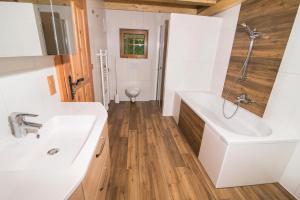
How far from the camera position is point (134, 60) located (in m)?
4.00

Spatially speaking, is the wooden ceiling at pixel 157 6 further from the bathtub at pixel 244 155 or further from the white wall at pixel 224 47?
the bathtub at pixel 244 155

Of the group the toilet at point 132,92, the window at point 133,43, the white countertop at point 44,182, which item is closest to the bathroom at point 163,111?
the white countertop at point 44,182

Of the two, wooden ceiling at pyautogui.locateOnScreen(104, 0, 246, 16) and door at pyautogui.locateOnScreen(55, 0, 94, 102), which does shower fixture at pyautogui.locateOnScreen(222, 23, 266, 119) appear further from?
door at pyautogui.locateOnScreen(55, 0, 94, 102)

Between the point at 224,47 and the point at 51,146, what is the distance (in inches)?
120

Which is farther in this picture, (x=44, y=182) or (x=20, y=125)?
(x=20, y=125)

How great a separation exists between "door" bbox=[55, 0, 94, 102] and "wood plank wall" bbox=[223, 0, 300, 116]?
239cm

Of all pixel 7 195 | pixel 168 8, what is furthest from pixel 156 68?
pixel 7 195

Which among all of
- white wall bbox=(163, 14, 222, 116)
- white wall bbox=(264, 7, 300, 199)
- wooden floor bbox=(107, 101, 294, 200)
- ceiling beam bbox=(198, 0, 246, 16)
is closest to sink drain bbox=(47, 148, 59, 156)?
wooden floor bbox=(107, 101, 294, 200)

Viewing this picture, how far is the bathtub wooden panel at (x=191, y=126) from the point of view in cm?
203

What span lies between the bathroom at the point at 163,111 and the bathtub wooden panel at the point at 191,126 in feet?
0.06

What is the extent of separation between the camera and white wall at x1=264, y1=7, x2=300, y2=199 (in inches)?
61.9

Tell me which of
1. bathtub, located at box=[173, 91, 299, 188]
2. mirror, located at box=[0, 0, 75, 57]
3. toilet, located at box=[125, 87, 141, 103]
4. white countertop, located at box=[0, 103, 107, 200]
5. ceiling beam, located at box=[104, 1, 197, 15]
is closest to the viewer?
white countertop, located at box=[0, 103, 107, 200]

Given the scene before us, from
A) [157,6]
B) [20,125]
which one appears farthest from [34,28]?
[157,6]

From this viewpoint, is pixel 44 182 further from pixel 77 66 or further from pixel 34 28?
pixel 77 66
